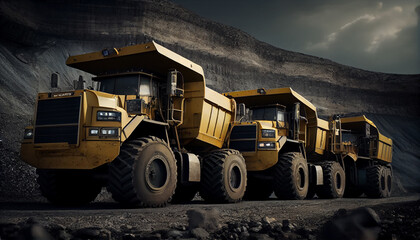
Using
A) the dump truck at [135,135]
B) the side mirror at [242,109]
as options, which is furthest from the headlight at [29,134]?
the side mirror at [242,109]

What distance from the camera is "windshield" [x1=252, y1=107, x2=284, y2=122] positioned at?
14.5 metres

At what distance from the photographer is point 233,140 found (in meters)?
13.0

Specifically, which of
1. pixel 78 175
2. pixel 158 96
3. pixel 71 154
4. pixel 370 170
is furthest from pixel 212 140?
pixel 370 170

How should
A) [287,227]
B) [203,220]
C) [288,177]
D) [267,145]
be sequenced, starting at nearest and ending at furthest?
[203,220]
[287,227]
[267,145]
[288,177]

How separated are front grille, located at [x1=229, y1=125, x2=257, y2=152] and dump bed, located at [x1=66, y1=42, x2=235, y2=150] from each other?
0.45m

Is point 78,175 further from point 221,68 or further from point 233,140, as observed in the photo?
point 221,68

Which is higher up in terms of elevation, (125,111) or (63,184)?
(125,111)

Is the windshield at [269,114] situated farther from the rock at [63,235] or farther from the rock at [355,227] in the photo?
the rock at [63,235]

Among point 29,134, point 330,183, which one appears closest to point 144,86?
point 29,134

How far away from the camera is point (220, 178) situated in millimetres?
10531

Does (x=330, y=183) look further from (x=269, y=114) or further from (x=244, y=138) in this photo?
(x=244, y=138)

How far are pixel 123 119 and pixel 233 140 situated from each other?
5.57m

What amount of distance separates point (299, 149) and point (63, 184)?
885cm

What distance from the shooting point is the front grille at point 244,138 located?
12781mm
